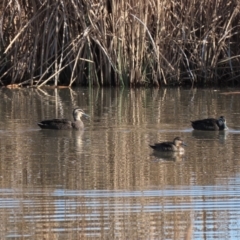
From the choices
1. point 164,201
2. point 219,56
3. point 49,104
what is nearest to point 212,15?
point 219,56

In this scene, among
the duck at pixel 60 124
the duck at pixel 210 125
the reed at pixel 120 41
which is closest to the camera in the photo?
the duck at pixel 210 125

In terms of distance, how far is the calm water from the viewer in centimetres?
631

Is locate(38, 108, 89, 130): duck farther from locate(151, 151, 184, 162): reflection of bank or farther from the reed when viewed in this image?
the reed

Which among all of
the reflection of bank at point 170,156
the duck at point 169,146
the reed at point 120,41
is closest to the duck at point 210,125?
the duck at point 169,146

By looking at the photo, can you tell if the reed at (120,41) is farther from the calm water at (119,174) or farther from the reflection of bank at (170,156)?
the reflection of bank at (170,156)

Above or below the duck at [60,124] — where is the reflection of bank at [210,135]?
below

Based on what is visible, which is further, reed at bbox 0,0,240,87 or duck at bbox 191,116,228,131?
reed at bbox 0,0,240,87

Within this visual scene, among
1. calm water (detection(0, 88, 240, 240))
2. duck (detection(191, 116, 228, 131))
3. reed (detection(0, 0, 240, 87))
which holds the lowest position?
calm water (detection(0, 88, 240, 240))

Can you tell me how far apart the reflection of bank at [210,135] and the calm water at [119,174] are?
0.8 inches

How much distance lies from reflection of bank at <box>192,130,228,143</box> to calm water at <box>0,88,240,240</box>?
2 cm

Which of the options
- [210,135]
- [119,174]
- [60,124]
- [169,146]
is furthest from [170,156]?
[60,124]

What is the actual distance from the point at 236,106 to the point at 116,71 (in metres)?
3.30

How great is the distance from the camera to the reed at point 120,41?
17.0m

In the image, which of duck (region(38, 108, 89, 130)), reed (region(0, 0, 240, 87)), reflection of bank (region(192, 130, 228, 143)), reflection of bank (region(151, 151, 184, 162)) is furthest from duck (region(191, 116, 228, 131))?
reed (region(0, 0, 240, 87))
